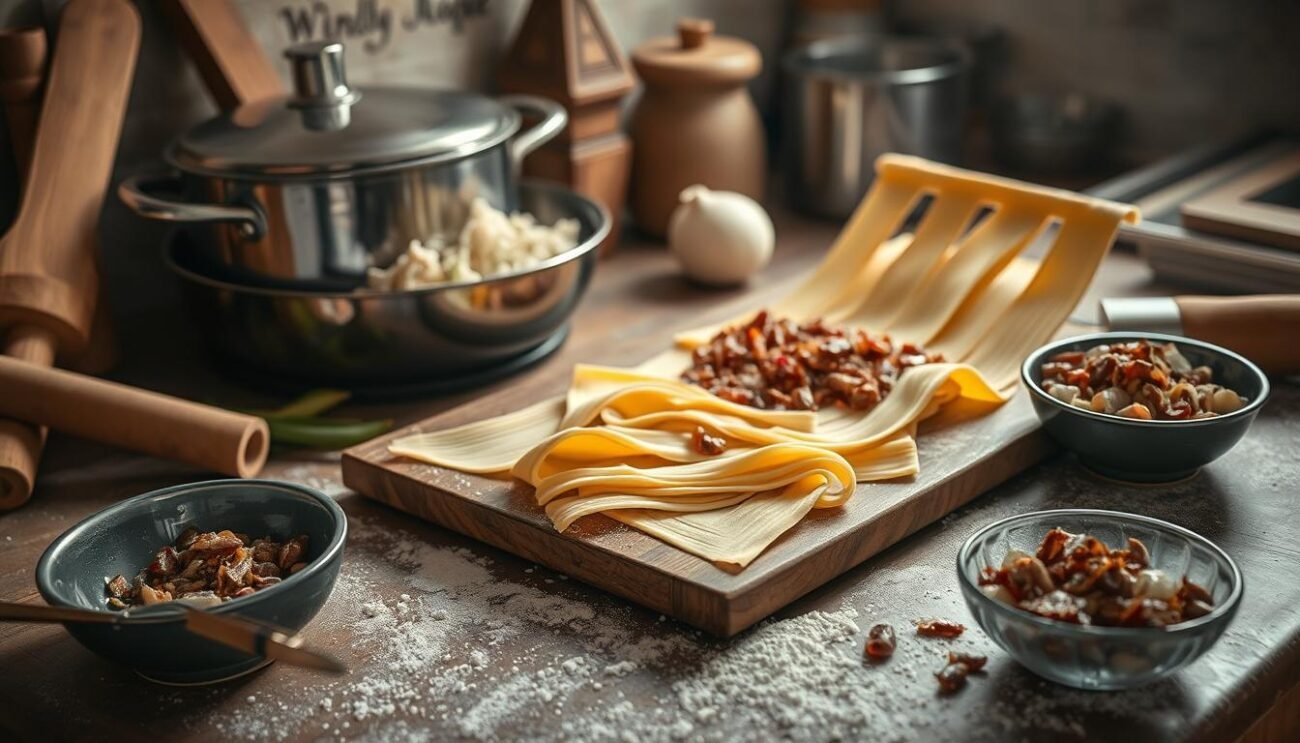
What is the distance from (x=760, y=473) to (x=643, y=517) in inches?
4.3

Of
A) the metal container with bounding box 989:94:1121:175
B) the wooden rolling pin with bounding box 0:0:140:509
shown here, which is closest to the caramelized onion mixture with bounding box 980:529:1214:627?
the wooden rolling pin with bounding box 0:0:140:509

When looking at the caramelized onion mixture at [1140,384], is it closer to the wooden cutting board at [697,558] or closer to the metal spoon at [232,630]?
the wooden cutting board at [697,558]

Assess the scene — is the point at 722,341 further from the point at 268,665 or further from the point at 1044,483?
the point at 268,665

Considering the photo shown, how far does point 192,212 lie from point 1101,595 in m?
0.88

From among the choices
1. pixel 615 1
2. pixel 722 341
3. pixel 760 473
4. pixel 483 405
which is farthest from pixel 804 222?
pixel 760 473

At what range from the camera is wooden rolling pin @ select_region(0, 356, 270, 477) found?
3.96ft

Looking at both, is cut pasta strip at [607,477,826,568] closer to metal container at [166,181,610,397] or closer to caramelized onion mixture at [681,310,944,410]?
caramelized onion mixture at [681,310,944,410]

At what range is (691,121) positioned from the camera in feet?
6.10

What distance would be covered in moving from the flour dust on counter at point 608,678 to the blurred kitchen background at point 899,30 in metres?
0.79

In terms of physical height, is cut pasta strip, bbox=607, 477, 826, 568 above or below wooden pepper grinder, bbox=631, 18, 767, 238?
below

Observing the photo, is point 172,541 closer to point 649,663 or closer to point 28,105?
point 649,663

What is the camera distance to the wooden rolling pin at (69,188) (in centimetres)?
134

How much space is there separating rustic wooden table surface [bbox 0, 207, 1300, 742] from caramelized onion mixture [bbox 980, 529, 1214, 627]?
56 millimetres

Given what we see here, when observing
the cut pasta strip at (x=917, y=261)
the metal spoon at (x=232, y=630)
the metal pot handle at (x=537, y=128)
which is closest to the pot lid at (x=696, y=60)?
the metal pot handle at (x=537, y=128)
